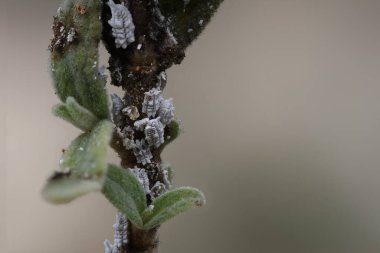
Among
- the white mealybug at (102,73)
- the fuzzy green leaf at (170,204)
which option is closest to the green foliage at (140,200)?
the fuzzy green leaf at (170,204)

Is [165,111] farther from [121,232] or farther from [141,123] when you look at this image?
[121,232]

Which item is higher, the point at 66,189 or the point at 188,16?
the point at 188,16

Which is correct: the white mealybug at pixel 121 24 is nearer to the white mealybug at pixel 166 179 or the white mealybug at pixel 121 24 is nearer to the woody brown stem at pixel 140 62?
the woody brown stem at pixel 140 62

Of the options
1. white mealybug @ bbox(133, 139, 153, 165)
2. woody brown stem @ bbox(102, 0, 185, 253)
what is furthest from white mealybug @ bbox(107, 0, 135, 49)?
white mealybug @ bbox(133, 139, 153, 165)

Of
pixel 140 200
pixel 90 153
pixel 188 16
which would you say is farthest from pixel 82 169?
pixel 188 16

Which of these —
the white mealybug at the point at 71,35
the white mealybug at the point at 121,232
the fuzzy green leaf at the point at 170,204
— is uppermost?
the white mealybug at the point at 71,35

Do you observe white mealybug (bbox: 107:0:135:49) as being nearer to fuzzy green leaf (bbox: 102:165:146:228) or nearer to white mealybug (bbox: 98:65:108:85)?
white mealybug (bbox: 98:65:108:85)

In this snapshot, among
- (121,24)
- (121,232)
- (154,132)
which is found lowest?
(121,232)
